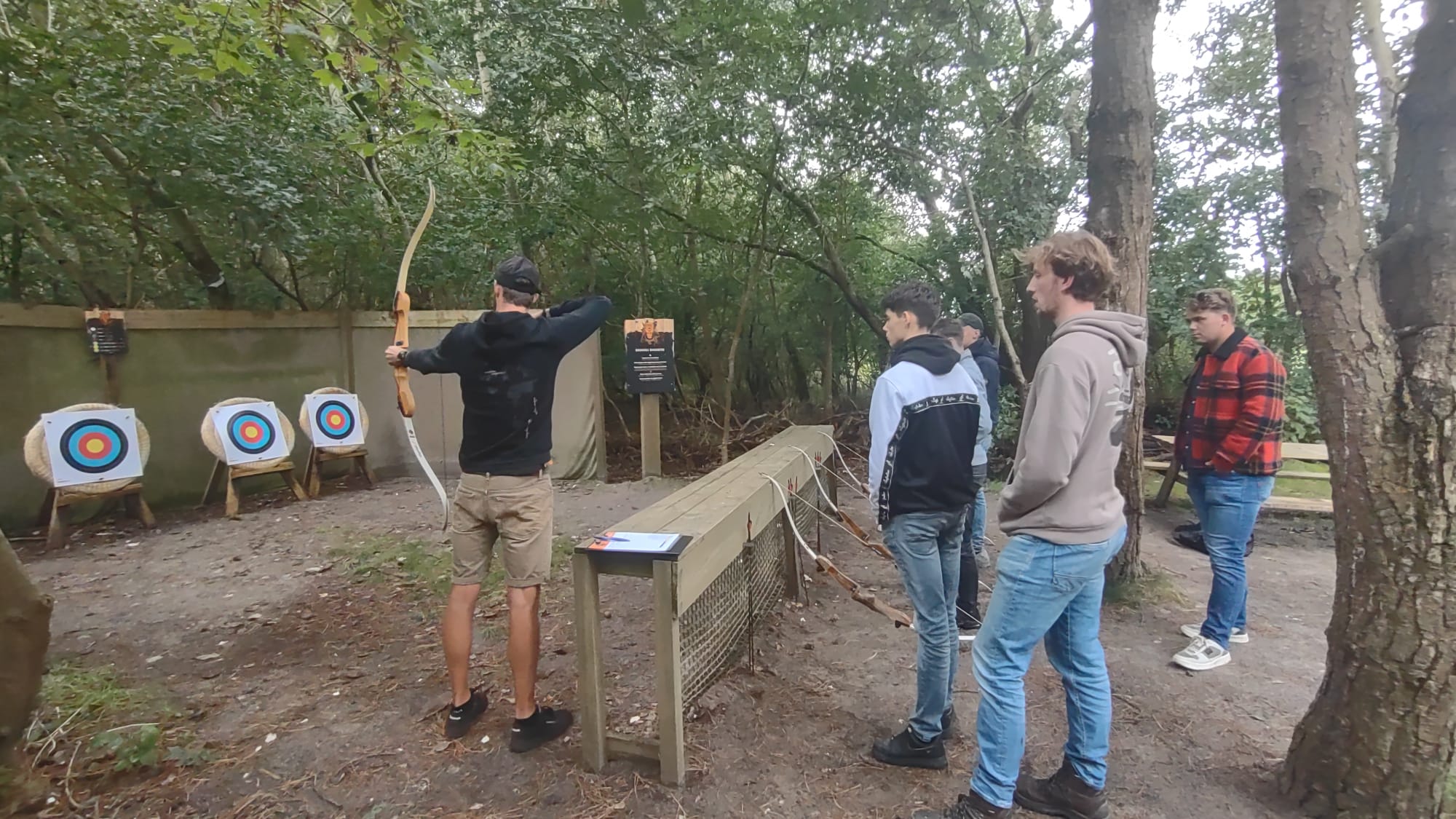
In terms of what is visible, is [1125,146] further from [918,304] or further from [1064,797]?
[1064,797]

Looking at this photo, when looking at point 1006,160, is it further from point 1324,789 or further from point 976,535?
point 1324,789

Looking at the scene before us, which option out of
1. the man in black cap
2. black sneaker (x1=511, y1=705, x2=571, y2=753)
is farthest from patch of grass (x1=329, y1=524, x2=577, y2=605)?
the man in black cap

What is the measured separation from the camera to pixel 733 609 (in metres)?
3.26

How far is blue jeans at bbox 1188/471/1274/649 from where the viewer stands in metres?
2.98

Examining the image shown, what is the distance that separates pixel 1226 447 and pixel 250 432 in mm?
7021

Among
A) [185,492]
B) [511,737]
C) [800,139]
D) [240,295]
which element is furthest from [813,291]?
[511,737]

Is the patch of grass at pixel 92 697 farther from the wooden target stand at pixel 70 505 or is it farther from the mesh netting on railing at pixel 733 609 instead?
the wooden target stand at pixel 70 505

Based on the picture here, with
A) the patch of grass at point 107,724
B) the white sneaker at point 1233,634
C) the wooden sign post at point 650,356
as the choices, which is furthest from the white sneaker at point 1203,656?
the wooden sign post at point 650,356

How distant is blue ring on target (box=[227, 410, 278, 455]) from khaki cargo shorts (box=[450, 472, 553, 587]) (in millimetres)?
4770

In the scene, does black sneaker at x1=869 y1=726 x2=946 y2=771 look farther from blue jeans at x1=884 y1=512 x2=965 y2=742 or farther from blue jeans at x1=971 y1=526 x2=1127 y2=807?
blue jeans at x1=971 y1=526 x2=1127 y2=807

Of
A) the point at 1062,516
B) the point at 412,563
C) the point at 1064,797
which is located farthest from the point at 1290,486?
the point at 412,563

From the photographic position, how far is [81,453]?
208 inches

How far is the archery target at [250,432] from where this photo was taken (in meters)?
6.07

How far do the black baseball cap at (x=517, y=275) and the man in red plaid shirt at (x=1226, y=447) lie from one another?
2.82m
